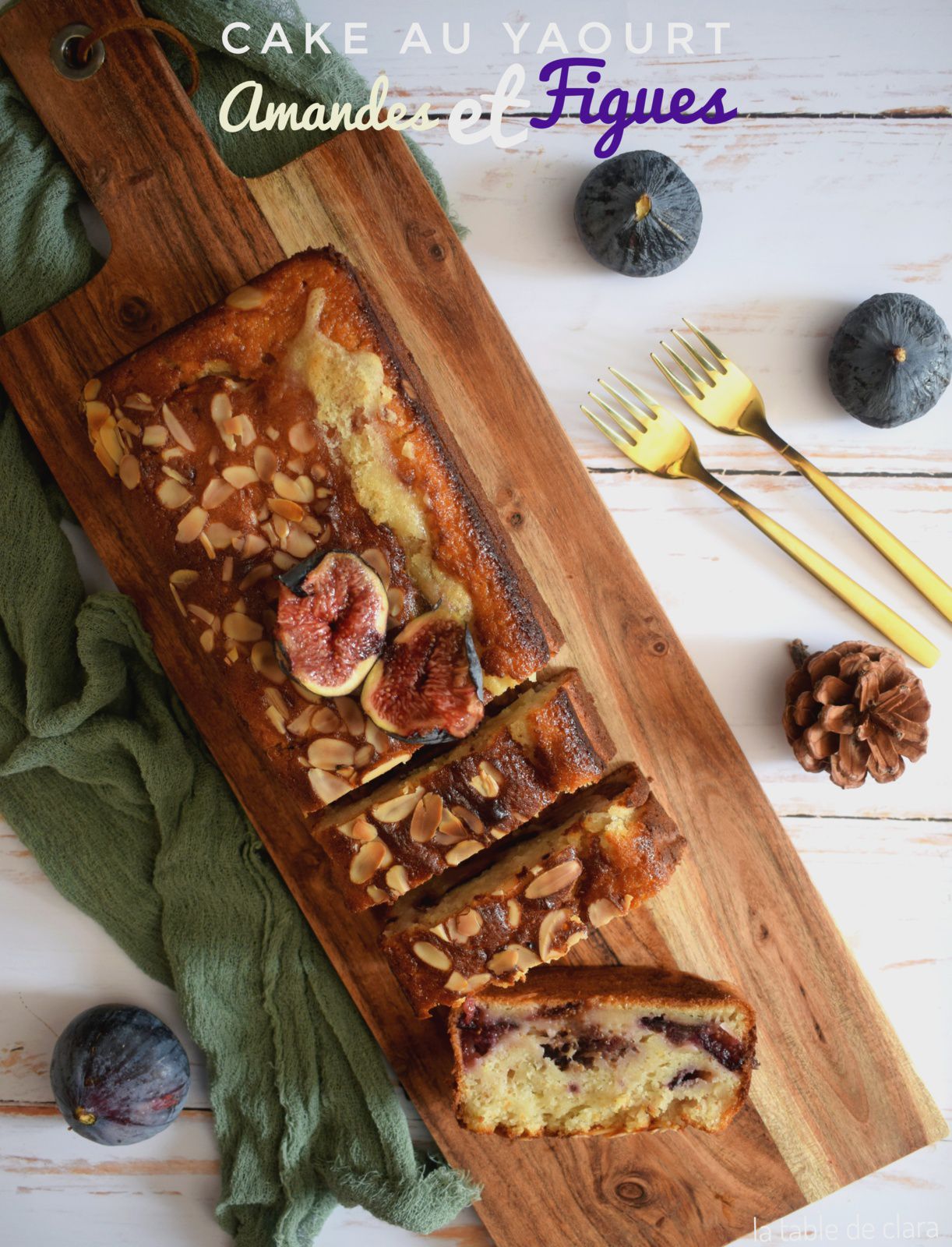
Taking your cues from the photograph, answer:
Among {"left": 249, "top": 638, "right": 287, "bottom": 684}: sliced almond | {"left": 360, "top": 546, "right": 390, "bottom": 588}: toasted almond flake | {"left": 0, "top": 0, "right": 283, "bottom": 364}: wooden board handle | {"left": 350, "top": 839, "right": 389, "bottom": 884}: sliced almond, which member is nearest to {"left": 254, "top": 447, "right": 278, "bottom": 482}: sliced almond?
{"left": 360, "top": 546, "right": 390, "bottom": 588}: toasted almond flake

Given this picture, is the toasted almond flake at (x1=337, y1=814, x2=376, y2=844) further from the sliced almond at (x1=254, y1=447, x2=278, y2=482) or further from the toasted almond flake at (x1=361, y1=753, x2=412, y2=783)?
the sliced almond at (x1=254, y1=447, x2=278, y2=482)

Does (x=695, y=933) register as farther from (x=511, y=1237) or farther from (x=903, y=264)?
(x=903, y=264)

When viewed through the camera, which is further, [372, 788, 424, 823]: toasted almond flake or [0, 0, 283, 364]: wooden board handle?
[0, 0, 283, 364]: wooden board handle

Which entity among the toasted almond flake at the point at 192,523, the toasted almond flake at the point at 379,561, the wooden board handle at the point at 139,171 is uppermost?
the wooden board handle at the point at 139,171

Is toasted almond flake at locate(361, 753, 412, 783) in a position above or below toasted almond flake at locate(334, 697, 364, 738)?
below

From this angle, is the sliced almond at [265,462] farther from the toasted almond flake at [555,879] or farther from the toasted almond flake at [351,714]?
the toasted almond flake at [555,879]

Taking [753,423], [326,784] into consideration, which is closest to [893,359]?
[753,423]

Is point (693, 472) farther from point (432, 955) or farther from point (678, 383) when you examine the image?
point (432, 955)

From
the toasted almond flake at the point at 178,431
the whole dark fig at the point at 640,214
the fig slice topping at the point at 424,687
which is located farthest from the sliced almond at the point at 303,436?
the whole dark fig at the point at 640,214
